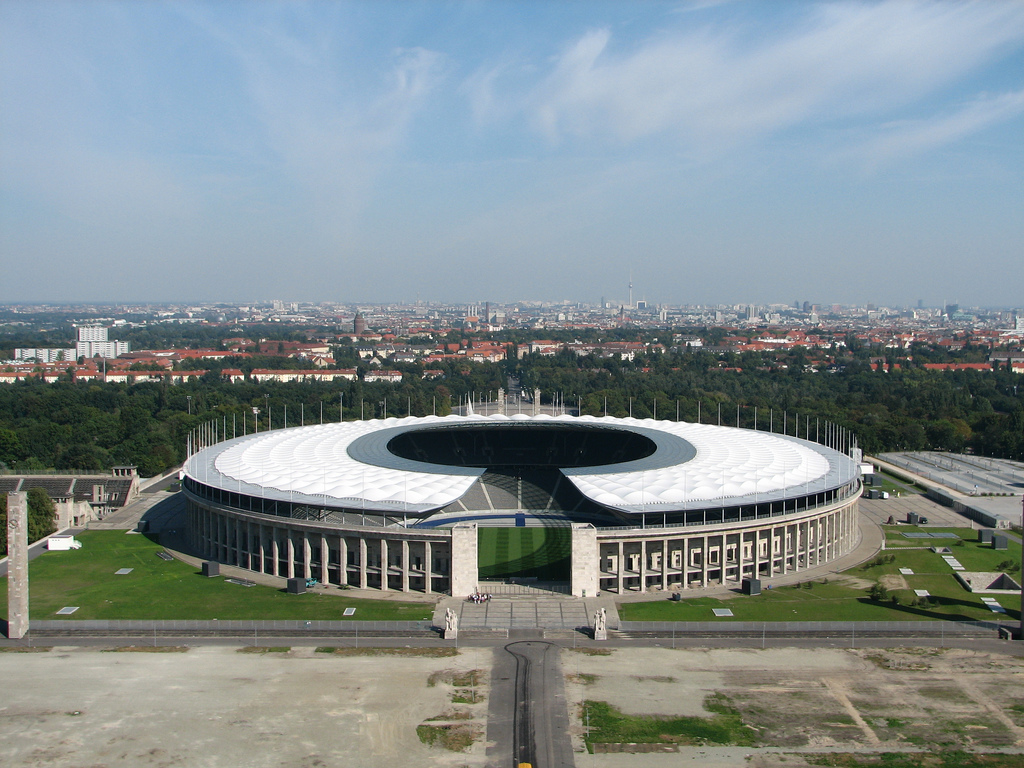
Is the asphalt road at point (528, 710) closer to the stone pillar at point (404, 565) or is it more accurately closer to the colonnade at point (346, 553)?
the colonnade at point (346, 553)

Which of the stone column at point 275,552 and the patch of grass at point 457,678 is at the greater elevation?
the stone column at point 275,552

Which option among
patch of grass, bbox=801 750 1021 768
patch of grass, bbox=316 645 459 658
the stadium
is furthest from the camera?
the stadium

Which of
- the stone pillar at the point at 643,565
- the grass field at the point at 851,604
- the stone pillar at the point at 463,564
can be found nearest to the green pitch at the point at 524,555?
the stone pillar at the point at 463,564

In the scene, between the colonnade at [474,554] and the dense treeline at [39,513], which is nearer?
the colonnade at [474,554]

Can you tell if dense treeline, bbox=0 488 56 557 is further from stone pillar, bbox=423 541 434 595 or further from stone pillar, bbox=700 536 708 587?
stone pillar, bbox=700 536 708 587

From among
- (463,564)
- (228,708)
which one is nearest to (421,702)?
(228,708)

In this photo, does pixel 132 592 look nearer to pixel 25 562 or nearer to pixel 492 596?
pixel 25 562

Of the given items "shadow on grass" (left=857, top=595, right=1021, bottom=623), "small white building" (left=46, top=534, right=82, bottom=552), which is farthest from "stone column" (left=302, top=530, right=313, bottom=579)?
"shadow on grass" (left=857, top=595, right=1021, bottom=623)
